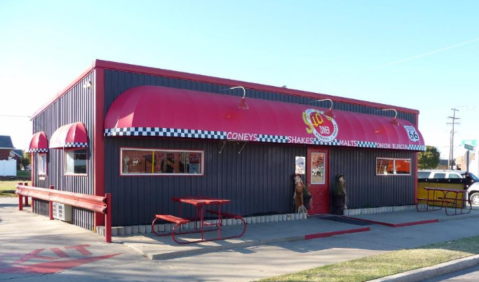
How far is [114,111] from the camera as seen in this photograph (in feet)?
33.9

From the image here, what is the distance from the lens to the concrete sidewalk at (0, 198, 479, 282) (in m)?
7.35

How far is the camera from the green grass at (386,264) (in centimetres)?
702

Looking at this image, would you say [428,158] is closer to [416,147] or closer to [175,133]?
[416,147]

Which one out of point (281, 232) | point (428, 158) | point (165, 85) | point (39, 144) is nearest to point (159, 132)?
point (165, 85)

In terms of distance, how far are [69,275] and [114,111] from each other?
442cm

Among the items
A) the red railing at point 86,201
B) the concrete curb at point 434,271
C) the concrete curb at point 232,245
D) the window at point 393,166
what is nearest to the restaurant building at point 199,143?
the window at point 393,166

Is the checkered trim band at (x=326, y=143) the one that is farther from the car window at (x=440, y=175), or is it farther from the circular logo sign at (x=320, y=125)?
the car window at (x=440, y=175)

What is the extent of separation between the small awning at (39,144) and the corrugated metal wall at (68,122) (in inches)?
6.9

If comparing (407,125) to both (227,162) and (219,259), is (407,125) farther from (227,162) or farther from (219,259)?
(219,259)

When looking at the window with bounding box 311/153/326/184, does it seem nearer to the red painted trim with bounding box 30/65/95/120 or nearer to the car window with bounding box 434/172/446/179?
the red painted trim with bounding box 30/65/95/120

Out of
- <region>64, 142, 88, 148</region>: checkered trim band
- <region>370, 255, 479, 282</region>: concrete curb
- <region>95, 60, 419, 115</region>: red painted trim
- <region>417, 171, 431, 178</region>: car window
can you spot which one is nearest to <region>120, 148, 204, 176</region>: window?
<region>64, 142, 88, 148</region>: checkered trim band

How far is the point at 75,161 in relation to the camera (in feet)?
39.4

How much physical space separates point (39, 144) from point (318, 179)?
9827mm

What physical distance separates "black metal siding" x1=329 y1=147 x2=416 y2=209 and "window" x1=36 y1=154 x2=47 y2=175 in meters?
10.2
